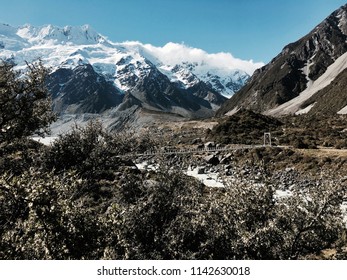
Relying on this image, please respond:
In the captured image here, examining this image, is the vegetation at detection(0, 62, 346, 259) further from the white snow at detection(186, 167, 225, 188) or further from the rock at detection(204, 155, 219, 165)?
the rock at detection(204, 155, 219, 165)

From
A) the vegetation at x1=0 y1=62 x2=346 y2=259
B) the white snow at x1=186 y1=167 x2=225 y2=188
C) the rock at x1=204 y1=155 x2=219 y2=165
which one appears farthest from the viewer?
the rock at x1=204 y1=155 x2=219 y2=165

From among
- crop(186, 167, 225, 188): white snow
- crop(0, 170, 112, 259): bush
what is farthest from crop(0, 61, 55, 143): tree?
crop(186, 167, 225, 188): white snow

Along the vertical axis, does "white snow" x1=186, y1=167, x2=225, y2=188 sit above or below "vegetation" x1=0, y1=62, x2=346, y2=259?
below

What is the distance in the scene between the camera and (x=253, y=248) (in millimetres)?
16922

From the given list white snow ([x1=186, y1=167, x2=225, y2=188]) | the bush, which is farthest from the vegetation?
white snow ([x1=186, y1=167, x2=225, y2=188])

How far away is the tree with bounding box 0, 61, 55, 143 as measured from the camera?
2058 cm

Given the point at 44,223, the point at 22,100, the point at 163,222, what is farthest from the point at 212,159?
the point at 44,223

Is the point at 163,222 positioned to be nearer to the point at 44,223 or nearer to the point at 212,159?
the point at 44,223

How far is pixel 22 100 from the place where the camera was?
21.6 meters

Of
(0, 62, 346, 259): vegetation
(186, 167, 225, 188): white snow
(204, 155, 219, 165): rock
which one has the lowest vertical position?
(186, 167, 225, 188): white snow

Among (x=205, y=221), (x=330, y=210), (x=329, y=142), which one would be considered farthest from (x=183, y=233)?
(x=329, y=142)

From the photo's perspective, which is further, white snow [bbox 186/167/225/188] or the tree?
white snow [bbox 186/167/225/188]

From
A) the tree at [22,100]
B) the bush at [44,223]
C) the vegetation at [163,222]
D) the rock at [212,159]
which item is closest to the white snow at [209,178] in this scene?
the rock at [212,159]

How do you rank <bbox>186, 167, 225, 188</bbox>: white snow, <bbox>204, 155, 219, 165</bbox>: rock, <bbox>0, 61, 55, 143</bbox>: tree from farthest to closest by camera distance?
<bbox>204, 155, 219, 165</bbox>: rock < <bbox>186, 167, 225, 188</bbox>: white snow < <bbox>0, 61, 55, 143</bbox>: tree
